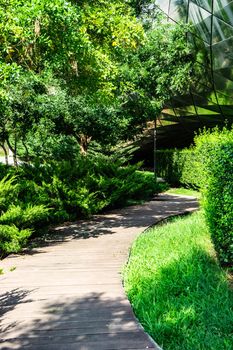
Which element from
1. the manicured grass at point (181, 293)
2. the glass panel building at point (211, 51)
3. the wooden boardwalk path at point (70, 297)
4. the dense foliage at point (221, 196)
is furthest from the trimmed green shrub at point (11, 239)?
the glass panel building at point (211, 51)

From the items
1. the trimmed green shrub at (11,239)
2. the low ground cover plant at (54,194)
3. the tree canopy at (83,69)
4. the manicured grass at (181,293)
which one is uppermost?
the tree canopy at (83,69)

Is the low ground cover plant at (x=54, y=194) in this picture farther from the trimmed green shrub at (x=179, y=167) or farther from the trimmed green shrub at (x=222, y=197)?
the trimmed green shrub at (x=179, y=167)

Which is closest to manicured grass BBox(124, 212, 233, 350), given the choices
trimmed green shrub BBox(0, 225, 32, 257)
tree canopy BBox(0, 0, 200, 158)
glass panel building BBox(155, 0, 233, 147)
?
trimmed green shrub BBox(0, 225, 32, 257)

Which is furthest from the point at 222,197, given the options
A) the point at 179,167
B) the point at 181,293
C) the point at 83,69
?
the point at 179,167

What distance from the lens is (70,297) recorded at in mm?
4641

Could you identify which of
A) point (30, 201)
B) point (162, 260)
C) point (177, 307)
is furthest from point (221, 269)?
point (30, 201)

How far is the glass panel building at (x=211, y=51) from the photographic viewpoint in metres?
17.5

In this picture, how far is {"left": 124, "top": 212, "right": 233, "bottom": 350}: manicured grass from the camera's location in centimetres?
371

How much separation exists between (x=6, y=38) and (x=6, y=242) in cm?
401

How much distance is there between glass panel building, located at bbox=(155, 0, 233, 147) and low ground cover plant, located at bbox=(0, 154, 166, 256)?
8429 millimetres

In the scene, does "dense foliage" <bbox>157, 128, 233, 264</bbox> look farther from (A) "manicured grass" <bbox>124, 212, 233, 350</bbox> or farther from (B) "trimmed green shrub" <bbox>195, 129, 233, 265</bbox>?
(A) "manicured grass" <bbox>124, 212, 233, 350</bbox>

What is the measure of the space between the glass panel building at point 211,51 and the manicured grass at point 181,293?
13251mm

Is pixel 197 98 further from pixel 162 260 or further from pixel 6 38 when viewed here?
pixel 162 260

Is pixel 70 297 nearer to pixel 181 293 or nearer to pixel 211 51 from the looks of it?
pixel 181 293
